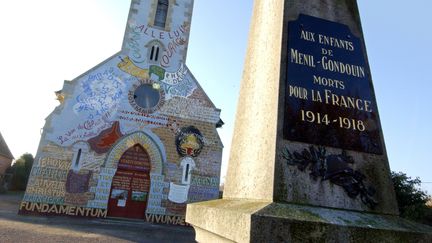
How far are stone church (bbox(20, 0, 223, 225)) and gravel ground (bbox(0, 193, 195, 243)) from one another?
619 mm

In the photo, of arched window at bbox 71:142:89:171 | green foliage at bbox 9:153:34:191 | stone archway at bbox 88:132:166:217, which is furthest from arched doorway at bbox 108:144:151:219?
green foliage at bbox 9:153:34:191

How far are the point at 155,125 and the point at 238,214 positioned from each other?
12296 mm

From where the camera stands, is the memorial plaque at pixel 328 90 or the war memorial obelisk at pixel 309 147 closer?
the war memorial obelisk at pixel 309 147

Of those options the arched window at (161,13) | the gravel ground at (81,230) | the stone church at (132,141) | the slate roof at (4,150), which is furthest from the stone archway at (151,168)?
the slate roof at (4,150)

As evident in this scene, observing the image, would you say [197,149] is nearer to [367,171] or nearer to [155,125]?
[155,125]

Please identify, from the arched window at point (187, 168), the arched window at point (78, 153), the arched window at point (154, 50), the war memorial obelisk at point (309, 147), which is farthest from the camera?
the arched window at point (154, 50)

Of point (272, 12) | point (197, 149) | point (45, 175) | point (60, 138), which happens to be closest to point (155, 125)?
point (197, 149)

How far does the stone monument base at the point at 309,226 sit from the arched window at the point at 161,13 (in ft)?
49.8

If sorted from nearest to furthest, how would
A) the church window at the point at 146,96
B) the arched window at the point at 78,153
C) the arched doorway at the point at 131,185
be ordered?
the arched window at the point at 78,153 → the arched doorway at the point at 131,185 → the church window at the point at 146,96

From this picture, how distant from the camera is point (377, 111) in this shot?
2666mm

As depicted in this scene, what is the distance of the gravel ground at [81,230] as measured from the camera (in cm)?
841

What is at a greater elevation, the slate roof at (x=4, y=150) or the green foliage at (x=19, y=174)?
the slate roof at (x=4, y=150)

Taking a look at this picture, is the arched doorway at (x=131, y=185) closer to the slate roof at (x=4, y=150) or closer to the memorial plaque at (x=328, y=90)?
the memorial plaque at (x=328, y=90)

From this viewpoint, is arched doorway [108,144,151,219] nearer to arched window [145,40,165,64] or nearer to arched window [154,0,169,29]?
arched window [145,40,165,64]
